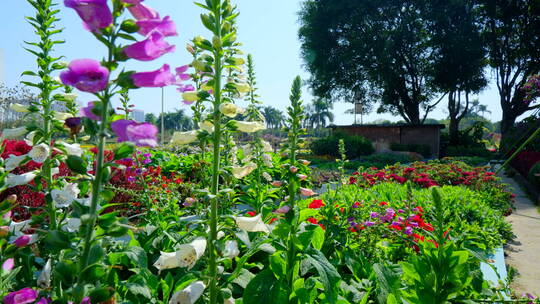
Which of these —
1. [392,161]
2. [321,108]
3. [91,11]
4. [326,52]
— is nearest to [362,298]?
[91,11]

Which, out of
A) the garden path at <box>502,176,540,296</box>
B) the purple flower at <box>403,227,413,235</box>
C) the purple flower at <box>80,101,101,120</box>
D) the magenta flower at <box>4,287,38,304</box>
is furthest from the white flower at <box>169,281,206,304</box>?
the garden path at <box>502,176,540,296</box>

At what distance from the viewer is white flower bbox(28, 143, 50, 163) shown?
1444 millimetres

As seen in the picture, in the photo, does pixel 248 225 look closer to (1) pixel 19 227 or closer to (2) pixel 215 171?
(2) pixel 215 171

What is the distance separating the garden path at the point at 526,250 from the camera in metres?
3.77

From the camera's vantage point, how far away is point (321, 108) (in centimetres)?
9800

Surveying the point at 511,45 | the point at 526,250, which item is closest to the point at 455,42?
the point at 511,45

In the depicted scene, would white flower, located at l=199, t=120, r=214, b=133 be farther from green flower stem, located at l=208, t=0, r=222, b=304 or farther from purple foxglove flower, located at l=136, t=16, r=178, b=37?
purple foxglove flower, located at l=136, t=16, r=178, b=37

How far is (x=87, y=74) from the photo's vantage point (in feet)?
2.92

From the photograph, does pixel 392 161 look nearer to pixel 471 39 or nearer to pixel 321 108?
pixel 471 39

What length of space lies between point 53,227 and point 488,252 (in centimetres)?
429

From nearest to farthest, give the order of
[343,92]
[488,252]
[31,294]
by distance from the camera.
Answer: [31,294], [488,252], [343,92]

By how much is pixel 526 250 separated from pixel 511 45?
28.0 m

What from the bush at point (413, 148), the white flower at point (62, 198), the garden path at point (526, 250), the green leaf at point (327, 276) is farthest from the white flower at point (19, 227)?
the bush at point (413, 148)

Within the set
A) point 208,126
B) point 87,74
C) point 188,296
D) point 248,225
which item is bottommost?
point 188,296
